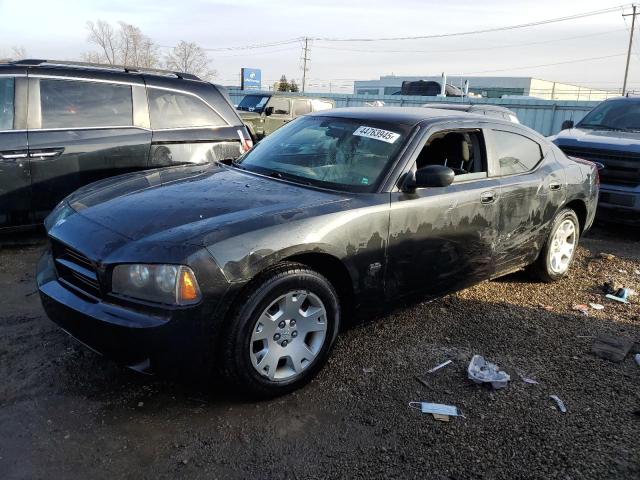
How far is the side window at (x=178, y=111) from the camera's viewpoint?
19.4 feet

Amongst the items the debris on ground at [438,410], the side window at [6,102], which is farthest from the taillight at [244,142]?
the debris on ground at [438,410]

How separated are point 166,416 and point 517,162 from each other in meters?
3.41

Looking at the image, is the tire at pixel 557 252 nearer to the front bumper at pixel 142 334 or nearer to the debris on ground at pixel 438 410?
the debris on ground at pixel 438 410

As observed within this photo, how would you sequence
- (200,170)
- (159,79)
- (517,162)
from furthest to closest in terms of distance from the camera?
1. (159,79)
2. (517,162)
3. (200,170)

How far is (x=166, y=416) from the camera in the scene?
296 cm

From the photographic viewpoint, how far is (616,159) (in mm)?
7398

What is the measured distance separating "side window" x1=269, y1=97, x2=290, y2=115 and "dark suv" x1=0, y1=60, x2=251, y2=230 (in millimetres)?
8897

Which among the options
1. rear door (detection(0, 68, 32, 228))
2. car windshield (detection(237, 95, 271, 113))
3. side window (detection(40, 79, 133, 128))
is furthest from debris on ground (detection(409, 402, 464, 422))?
car windshield (detection(237, 95, 271, 113))

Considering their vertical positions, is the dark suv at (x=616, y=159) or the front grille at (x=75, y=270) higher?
the dark suv at (x=616, y=159)

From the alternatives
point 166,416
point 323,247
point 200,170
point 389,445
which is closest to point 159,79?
point 200,170

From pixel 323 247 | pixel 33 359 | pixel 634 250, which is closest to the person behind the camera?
pixel 323 247

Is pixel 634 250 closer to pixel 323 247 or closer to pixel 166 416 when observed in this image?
pixel 323 247

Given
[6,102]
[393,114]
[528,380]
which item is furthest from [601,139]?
[6,102]

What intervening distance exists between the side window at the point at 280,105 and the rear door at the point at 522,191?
10.9m
